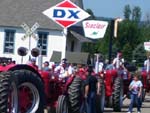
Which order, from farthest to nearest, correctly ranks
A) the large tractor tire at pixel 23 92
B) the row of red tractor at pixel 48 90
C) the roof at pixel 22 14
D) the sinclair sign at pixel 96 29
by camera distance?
1. the roof at pixel 22 14
2. the sinclair sign at pixel 96 29
3. the row of red tractor at pixel 48 90
4. the large tractor tire at pixel 23 92

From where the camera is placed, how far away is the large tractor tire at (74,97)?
62.1 ft

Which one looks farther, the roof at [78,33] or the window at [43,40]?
the roof at [78,33]

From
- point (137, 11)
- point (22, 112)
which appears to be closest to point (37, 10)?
point (22, 112)

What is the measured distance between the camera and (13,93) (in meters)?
14.8

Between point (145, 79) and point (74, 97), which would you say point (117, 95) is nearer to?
point (74, 97)

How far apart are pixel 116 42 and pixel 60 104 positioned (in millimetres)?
82295

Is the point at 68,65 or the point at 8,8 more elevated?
the point at 8,8

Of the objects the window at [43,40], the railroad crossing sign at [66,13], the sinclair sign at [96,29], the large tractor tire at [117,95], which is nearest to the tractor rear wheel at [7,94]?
the railroad crossing sign at [66,13]

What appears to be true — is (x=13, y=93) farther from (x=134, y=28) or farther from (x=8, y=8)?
(x=134, y=28)

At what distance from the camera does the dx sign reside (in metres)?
17.9

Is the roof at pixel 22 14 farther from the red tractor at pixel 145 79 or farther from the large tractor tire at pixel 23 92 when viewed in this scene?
the large tractor tire at pixel 23 92

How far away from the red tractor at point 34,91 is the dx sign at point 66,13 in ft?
6.14

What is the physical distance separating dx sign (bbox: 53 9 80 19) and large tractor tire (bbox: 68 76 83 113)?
2.35 meters

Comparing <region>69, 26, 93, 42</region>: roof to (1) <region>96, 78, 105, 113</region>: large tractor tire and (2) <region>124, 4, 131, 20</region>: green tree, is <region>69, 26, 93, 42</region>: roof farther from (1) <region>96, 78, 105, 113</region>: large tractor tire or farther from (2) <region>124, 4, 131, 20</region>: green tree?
(2) <region>124, 4, 131, 20</region>: green tree
